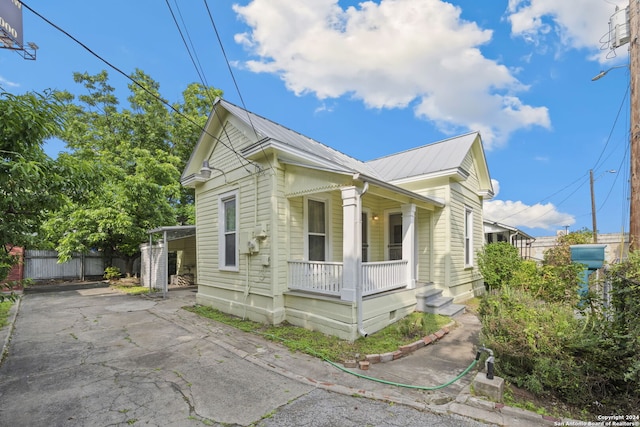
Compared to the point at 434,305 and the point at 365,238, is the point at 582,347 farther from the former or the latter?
the point at 365,238

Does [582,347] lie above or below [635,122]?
below

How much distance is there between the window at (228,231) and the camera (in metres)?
8.36

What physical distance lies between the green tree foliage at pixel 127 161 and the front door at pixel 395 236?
8066mm

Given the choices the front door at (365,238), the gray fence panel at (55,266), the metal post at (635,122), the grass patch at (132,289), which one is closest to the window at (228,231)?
the front door at (365,238)

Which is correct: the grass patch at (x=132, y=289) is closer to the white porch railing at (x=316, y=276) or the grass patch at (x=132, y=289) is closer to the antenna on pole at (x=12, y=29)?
the white porch railing at (x=316, y=276)

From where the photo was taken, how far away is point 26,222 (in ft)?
12.9

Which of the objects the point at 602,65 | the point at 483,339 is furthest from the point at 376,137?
the point at 483,339

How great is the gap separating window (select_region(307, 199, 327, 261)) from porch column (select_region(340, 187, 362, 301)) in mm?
1901

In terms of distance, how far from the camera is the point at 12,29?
12789mm

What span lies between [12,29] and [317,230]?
16268 millimetres

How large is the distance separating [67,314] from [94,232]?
634 cm

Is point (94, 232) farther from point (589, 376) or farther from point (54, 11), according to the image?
point (589, 376)

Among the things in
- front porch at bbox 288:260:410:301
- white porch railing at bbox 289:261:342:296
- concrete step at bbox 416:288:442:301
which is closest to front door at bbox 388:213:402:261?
concrete step at bbox 416:288:442:301

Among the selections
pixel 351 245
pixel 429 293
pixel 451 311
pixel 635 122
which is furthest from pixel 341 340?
pixel 635 122
